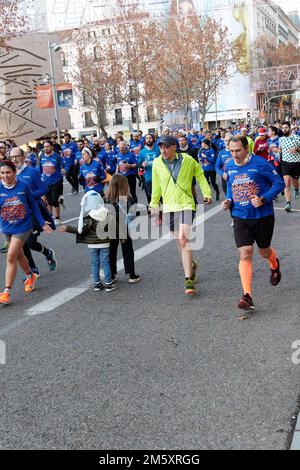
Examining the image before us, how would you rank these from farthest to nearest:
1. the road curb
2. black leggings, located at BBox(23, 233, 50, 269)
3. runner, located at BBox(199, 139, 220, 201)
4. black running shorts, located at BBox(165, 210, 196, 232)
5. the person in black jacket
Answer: runner, located at BBox(199, 139, 220, 201)
black leggings, located at BBox(23, 233, 50, 269)
the person in black jacket
black running shorts, located at BBox(165, 210, 196, 232)
the road curb

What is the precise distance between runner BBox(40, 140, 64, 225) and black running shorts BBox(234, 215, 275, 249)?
7.70 m

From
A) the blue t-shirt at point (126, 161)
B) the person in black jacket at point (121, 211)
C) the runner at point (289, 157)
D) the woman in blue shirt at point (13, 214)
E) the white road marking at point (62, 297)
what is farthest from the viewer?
the blue t-shirt at point (126, 161)

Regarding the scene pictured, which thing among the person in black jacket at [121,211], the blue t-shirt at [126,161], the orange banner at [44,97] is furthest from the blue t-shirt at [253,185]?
the orange banner at [44,97]

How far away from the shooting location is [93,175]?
1091cm

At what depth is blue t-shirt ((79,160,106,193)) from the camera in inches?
431

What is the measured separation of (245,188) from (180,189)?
1.09 metres

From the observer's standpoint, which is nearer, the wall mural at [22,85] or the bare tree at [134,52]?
the bare tree at [134,52]

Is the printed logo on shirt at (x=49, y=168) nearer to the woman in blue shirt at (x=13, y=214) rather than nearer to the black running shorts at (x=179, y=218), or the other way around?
the woman in blue shirt at (x=13, y=214)

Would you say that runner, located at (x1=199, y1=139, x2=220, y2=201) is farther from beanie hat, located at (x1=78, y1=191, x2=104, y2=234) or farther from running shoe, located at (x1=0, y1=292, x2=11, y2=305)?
running shoe, located at (x1=0, y1=292, x2=11, y2=305)

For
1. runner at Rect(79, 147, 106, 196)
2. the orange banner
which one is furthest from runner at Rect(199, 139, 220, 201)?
the orange banner

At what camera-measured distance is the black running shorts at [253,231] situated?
566cm

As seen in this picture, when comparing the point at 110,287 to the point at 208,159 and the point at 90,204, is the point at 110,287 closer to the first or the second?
the point at 90,204

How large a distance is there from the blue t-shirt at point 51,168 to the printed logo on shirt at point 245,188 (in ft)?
25.1

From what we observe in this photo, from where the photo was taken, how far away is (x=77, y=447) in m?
3.28
